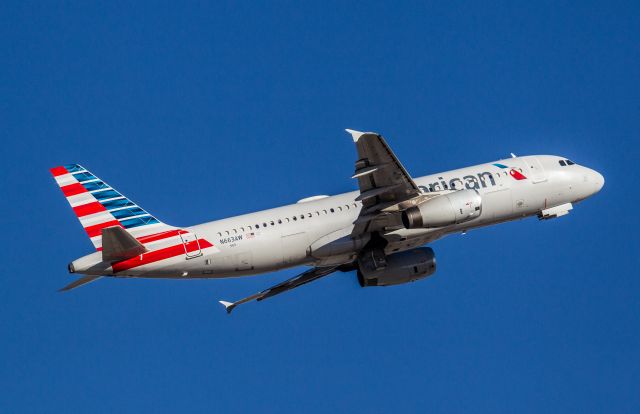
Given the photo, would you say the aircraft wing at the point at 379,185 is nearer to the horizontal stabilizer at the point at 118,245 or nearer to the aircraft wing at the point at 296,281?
the aircraft wing at the point at 296,281

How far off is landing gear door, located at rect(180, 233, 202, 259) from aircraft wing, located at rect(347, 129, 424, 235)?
26.9 ft

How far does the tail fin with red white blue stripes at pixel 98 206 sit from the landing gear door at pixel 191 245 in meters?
1.09

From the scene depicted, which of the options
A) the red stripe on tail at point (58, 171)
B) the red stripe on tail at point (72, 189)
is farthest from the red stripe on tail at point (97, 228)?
the red stripe on tail at point (58, 171)

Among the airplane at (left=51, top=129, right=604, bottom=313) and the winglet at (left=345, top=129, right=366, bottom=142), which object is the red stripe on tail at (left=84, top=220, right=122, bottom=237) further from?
the winglet at (left=345, top=129, right=366, bottom=142)

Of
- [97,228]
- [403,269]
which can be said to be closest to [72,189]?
[97,228]

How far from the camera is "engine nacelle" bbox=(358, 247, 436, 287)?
52562 mm

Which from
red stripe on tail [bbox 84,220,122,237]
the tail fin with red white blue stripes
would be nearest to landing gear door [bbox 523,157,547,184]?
the tail fin with red white blue stripes

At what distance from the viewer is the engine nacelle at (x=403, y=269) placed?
172 ft

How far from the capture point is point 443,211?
48.2 meters

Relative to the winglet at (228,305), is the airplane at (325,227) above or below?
above

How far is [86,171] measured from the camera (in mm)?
48844

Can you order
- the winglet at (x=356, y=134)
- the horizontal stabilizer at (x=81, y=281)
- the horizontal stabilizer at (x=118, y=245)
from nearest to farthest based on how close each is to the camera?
the winglet at (x=356, y=134), the horizontal stabilizer at (x=118, y=245), the horizontal stabilizer at (x=81, y=281)

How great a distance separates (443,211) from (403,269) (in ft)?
19.3

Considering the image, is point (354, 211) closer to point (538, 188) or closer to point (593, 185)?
point (538, 188)
